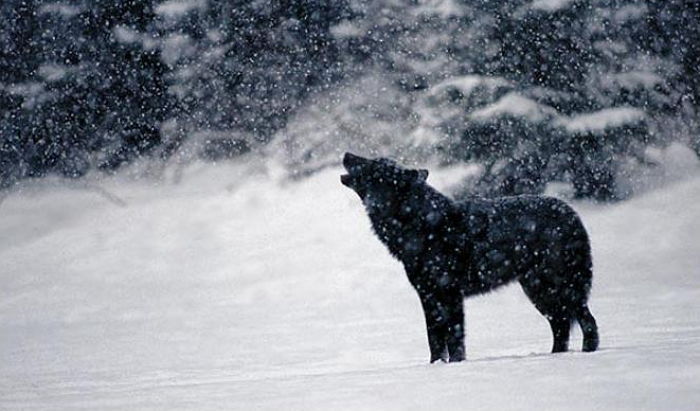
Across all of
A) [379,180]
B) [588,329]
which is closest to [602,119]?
[588,329]

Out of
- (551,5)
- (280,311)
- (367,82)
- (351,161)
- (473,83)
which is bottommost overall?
(280,311)

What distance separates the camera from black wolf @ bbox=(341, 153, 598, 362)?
191 inches

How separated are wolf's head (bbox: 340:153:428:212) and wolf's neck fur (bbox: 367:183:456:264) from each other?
0.15 feet

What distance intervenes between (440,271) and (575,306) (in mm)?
1014

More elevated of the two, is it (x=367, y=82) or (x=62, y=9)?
(x=62, y=9)

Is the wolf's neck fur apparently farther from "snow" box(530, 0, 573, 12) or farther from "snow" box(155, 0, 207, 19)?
"snow" box(155, 0, 207, 19)

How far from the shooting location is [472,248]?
4891mm

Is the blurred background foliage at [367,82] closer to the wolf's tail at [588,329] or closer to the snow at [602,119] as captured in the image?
the snow at [602,119]

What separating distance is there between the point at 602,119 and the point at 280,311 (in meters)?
8.48

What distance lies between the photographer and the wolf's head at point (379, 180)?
509 centimetres

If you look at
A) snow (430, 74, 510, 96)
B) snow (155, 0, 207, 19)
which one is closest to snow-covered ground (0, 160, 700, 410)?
snow (430, 74, 510, 96)

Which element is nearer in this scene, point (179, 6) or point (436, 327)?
point (436, 327)

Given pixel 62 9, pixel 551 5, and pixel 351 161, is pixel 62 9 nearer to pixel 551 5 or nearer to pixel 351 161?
pixel 551 5

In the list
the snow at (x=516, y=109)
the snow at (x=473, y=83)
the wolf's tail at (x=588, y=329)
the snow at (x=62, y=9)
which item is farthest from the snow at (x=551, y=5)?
the wolf's tail at (x=588, y=329)
